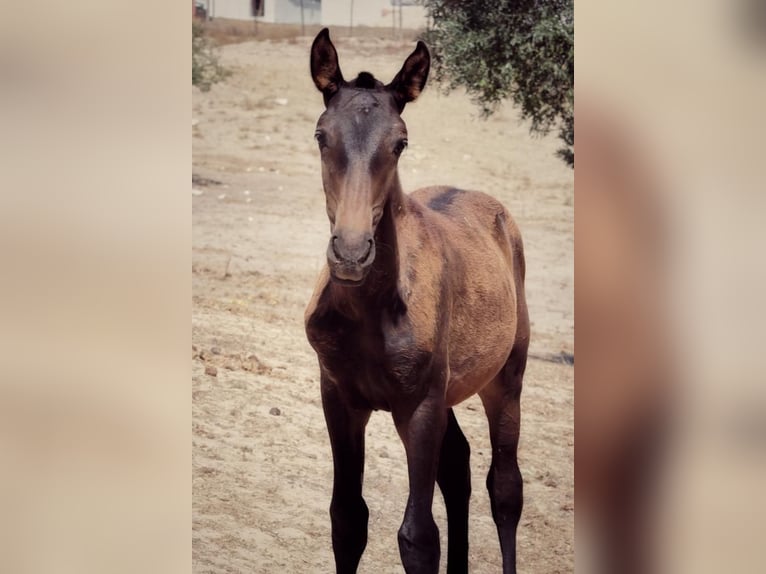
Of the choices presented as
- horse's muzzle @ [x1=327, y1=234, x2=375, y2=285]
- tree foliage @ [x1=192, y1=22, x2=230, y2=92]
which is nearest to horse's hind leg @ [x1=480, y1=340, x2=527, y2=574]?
horse's muzzle @ [x1=327, y1=234, x2=375, y2=285]

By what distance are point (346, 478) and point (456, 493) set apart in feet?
1.40

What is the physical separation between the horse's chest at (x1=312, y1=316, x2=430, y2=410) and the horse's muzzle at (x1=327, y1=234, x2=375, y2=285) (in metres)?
0.16

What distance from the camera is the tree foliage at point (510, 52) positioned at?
3219mm

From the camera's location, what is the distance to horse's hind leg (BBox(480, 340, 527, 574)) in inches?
119

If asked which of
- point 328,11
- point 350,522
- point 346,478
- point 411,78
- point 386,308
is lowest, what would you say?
point 350,522

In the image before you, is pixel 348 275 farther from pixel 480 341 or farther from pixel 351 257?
pixel 480 341

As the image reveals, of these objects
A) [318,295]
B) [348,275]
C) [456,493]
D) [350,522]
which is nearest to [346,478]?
[350,522]

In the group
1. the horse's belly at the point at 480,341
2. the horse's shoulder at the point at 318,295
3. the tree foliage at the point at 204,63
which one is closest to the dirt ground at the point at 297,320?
the tree foliage at the point at 204,63

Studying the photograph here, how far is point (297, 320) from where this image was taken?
10.8 ft

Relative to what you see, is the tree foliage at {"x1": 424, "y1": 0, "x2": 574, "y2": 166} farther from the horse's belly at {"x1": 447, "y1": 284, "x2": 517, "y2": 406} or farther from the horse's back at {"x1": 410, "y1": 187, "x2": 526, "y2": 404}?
the horse's belly at {"x1": 447, "y1": 284, "x2": 517, "y2": 406}

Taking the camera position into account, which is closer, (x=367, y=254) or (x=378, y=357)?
(x=367, y=254)

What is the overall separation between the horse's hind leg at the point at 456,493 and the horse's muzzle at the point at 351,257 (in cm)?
75
